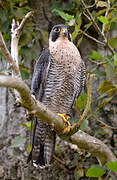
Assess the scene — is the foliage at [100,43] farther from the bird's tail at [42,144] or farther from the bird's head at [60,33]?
the bird's tail at [42,144]

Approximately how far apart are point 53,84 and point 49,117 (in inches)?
29.8

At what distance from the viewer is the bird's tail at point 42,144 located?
7.31 ft

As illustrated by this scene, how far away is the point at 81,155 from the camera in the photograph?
97.7 inches

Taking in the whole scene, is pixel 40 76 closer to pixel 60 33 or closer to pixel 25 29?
pixel 60 33

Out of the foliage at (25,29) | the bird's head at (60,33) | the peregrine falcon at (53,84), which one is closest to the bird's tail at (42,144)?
the peregrine falcon at (53,84)

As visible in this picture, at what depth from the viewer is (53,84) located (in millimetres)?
2227

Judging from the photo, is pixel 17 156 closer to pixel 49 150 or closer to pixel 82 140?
pixel 49 150

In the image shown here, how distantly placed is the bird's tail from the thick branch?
1.20 feet

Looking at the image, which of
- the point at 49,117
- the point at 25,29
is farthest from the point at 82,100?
the point at 25,29

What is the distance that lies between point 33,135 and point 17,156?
539mm

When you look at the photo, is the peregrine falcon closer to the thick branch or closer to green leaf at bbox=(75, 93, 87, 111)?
green leaf at bbox=(75, 93, 87, 111)

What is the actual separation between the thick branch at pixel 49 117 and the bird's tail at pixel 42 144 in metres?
0.37

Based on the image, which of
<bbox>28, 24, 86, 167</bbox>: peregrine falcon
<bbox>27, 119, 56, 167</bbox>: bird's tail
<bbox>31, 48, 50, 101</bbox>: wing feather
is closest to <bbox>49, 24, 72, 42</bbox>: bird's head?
<bbox>28, 24, 86, 167</bbox>: peregrine falcon

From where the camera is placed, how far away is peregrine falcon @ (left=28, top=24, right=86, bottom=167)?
2188mm
